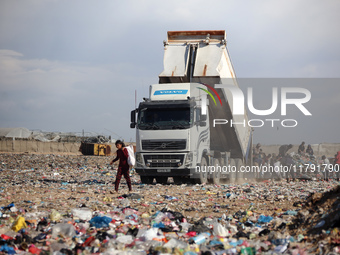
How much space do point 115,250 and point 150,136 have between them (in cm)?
826

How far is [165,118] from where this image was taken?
1327 cm

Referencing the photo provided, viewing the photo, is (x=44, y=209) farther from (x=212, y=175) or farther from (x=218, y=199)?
(x=212, y=175)

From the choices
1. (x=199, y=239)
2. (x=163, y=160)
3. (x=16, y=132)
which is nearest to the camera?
(x=199, y=239)

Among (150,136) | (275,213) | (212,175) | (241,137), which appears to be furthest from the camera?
(241,137)

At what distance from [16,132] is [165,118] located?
48682 millimetres

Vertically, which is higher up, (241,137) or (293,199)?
(241,137)

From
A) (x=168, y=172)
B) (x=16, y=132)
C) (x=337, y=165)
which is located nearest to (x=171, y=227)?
(x=168, y=172)

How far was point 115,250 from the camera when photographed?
5.20m

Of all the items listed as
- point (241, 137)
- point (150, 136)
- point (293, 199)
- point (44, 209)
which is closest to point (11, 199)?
point (44, 209)

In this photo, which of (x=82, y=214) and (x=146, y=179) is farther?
(x=146, y=179)

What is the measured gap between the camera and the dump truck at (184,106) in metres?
13.2

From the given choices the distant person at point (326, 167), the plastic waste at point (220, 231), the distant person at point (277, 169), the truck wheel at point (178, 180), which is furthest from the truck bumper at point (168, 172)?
the distant person at point (326, 167)

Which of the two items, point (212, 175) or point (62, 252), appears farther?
point (212, 175)

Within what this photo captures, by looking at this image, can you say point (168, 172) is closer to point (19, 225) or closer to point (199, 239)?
point (19, 225)
